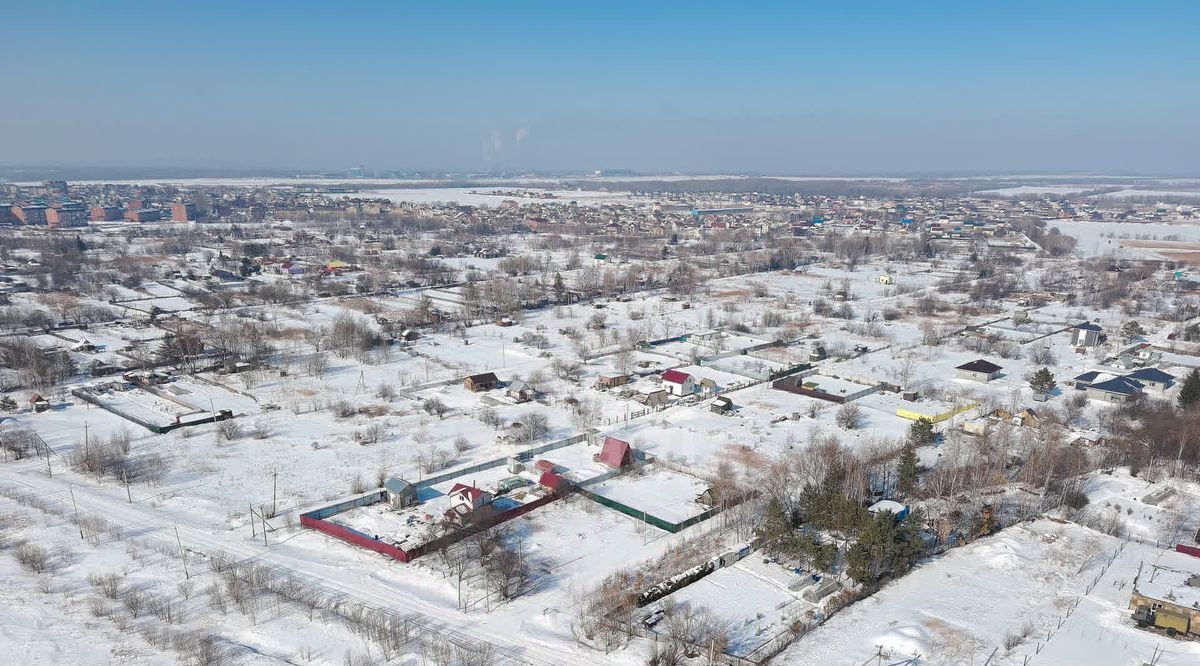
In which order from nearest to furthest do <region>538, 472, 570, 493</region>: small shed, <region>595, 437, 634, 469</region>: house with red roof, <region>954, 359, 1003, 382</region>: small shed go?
<region>538, 472, 570, 493</region>: small shed, <region>595, 437, 634, 469</region>: house with red roof, <region>954, 359, 1003, 382</region>: small shed

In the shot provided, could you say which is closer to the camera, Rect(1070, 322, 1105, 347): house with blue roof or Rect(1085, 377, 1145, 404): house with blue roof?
Rect(1085, 377, 1145, 404): house with blue roof

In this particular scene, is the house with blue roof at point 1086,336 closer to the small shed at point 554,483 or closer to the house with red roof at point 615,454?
the house with red roof at point 615,454

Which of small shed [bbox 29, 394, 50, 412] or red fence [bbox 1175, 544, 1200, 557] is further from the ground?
small shed [bbox 29, 394, 50, 412]

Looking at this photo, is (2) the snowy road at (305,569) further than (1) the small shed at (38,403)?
No

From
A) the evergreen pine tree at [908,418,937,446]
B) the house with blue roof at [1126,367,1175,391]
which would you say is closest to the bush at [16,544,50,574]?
the evergreen pine tree at [908,418,937,446]

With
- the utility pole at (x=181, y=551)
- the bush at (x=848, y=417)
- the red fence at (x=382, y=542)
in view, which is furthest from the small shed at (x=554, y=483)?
the bush at (x=848, y=417)

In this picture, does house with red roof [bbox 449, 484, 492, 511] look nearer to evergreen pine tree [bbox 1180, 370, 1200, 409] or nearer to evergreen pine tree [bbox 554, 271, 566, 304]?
evergreen pine tree [bbox 1180, 370, 1200, 409]
